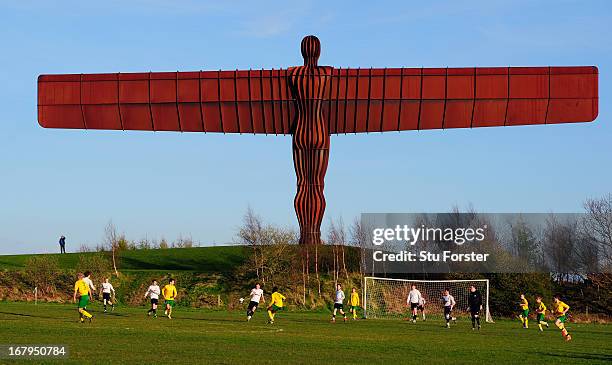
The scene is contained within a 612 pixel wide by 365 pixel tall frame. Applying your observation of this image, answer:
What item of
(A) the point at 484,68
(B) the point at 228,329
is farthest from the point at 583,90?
(B) the point at 228,329

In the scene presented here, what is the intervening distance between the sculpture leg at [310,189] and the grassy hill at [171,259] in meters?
25.6

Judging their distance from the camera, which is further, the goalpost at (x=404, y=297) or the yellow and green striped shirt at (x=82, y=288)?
the goalpost at (x=404, y=297)

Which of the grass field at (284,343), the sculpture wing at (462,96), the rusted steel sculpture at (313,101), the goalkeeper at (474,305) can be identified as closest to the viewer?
the grass field at (284,343)

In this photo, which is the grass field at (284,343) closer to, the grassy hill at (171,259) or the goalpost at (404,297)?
the goalpost at (404,297)

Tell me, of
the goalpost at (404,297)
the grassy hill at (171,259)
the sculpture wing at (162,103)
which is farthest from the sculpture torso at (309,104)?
the grassy hill at (171,259)

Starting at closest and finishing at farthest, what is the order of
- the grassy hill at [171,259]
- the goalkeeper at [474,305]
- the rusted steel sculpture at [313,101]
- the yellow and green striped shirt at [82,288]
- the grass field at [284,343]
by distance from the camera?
the grass field at [284,343] < the yellow and green striped shirt at [82,288] < the goalkeeper at [474,305] < the rusted steel sculpture at [313,101] < the grassy hill at [171,259]

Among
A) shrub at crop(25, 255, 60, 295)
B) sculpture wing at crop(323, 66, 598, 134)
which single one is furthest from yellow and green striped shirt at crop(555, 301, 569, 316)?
shrub at crop(25, 255, 60, 295)

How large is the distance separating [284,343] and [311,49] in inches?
1208

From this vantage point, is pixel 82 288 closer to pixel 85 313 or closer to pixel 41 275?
pixel 85 313

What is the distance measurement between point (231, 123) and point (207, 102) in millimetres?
1850

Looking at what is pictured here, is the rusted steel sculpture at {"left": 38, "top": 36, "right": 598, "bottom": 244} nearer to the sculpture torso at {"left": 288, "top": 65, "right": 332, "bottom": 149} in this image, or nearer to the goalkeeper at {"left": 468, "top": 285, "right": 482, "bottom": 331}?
the sculpture torso at {"left": 288, "top": 65, "right": 332, "bottom": 149}

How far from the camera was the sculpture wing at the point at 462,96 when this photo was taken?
56.2m

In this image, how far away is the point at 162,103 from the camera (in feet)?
189

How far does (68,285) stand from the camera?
71.3 m
